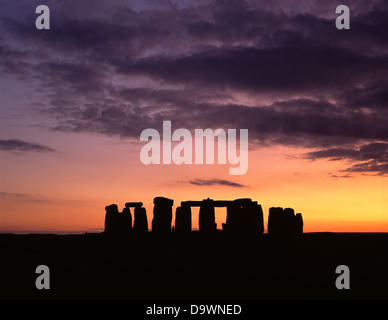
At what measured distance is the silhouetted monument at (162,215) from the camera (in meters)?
27.6

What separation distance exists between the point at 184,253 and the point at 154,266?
2642mm

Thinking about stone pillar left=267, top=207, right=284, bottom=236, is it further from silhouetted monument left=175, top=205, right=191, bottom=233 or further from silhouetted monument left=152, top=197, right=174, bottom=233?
silhouetted monument left=152, top=197, right=174, bottom=233

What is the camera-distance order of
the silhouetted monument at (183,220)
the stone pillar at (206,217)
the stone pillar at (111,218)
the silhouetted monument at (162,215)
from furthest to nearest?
the stone pillar at (111,218) → the silhouetted monument at (162,215) → the silhouetted monument at (183,220) → the stone pillar at (206,217)

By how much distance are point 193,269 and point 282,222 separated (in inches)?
265

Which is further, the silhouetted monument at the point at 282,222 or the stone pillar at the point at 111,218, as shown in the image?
the stone pillar at the point at 111,218

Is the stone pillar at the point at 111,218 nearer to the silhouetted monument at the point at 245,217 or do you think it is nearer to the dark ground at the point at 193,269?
the dark ground at the point at 193,269

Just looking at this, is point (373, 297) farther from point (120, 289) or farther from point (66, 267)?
point (66, 267)

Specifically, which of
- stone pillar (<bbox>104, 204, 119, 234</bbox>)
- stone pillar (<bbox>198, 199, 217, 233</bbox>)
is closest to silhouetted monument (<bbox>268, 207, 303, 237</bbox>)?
stone pillar (<bbox>198, 199, 217, 233</bbox>)

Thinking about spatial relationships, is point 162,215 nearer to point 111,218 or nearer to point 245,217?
point 111,218

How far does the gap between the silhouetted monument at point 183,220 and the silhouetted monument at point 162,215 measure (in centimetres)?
52

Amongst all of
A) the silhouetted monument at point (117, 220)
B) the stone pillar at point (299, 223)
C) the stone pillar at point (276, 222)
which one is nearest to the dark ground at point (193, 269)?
the stone pillar at point (299, 223)

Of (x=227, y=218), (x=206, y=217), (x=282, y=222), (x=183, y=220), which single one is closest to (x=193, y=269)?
(x=206, y=217)

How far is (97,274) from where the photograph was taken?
21.8m
